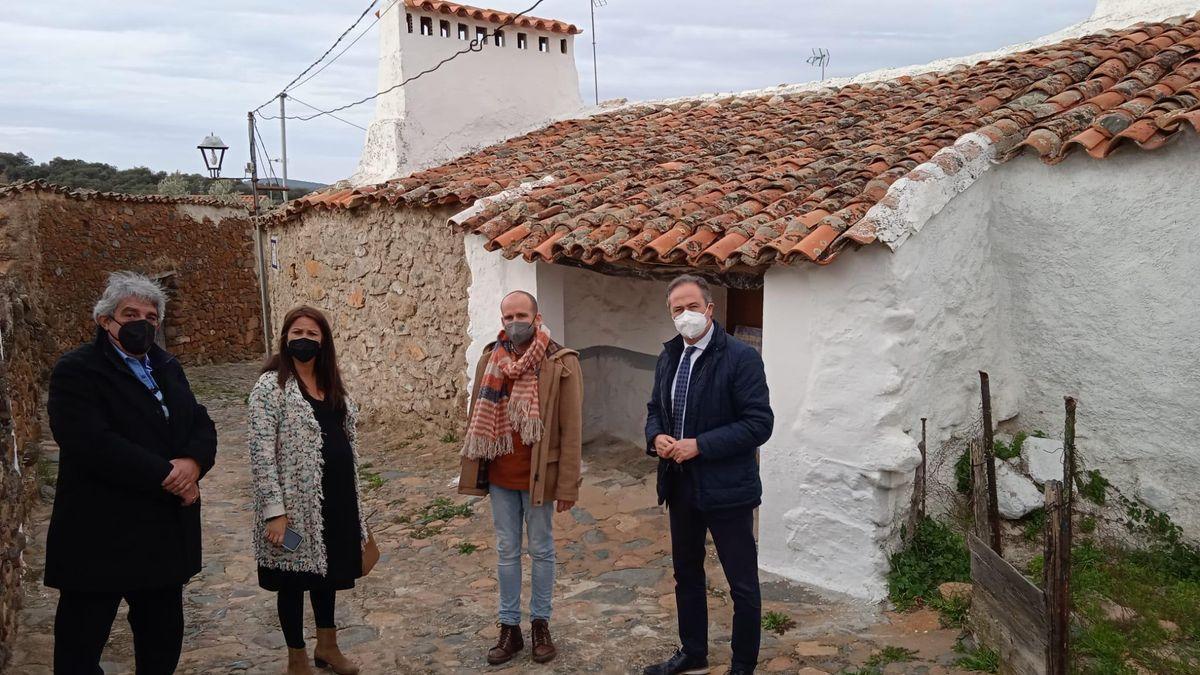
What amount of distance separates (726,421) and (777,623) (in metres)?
1.53

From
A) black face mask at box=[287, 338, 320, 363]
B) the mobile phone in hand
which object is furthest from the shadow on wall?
the mobile phone in hand

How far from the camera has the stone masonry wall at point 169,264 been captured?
13.7 m

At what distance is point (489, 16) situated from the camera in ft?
33.9

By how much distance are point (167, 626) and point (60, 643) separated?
0.35 metres

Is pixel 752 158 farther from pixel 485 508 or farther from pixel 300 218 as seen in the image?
pixel 300 218

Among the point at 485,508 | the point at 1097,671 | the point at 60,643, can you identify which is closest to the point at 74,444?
the point at 60,643

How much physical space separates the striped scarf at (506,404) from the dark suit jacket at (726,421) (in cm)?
62

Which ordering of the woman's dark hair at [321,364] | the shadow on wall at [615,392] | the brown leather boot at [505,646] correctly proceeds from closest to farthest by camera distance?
the woman's dark hair at [321,364], the brown leather boot at [505,646], the shadow on wall at [615,392]

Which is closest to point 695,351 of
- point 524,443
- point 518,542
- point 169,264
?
point 524,443

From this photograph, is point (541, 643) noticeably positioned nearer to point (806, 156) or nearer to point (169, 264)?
point (806, 156)

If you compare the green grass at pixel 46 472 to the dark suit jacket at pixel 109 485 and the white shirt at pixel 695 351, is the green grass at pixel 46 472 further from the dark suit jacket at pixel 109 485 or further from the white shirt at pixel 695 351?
the white shirt at pixel 695 351

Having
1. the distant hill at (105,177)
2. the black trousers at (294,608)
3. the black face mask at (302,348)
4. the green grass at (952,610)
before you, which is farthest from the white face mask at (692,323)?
the distant hill at (105,177)

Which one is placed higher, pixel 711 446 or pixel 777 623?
pixel 711 446

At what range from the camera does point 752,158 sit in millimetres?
6930
